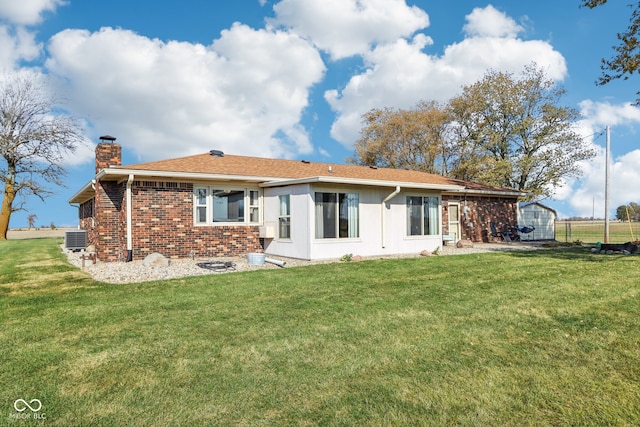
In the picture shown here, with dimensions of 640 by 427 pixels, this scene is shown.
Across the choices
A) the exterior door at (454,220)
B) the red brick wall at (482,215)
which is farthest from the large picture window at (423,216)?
the exterior door at (454,220)

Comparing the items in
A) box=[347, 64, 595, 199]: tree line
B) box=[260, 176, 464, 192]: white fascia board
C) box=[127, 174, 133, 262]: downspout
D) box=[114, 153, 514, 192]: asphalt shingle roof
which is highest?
box=[347, 64, 595, 199]: tree line

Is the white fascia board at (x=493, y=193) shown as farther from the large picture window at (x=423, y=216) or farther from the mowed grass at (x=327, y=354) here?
the mowed grass at (x=327, y=354)

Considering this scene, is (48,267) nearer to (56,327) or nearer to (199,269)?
(199,269)

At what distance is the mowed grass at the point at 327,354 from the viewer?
268 cm

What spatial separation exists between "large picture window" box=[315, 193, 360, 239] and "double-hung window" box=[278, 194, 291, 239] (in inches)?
44.5

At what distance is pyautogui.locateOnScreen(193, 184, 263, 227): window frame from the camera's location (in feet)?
40.0

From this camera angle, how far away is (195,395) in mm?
2926

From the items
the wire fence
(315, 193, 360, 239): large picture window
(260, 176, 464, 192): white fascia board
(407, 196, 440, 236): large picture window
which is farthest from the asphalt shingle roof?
the wire fence

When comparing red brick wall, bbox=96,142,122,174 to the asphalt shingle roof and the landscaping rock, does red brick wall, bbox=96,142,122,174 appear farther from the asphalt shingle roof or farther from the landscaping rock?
the landscaping rock

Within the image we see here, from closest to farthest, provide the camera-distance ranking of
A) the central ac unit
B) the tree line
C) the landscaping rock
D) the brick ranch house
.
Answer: the landscaping rock, the brick ranch house, the central ac unit, the tree line

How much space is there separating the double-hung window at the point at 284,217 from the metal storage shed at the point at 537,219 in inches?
570

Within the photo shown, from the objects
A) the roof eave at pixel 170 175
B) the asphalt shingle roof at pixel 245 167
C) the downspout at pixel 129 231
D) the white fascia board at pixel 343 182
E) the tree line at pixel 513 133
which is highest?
the tree line at pixel 513 133

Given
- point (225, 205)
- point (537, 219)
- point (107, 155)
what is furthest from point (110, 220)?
point (537, 219)

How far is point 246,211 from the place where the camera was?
13062 mm
